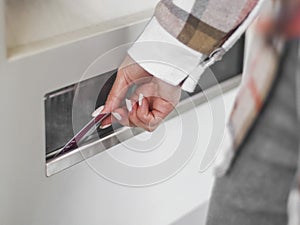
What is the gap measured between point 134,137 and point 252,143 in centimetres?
33

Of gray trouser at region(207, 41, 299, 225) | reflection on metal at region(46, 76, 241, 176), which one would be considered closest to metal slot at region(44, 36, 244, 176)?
reflection on metal at region(46, 76, 241, 176)

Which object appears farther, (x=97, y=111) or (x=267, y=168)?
(x=97, y=111)

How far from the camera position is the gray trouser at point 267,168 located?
518 millimetres

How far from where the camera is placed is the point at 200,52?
768mm

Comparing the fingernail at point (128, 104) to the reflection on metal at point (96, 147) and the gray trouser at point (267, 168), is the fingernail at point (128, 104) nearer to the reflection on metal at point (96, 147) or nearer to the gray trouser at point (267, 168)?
the reflection on metal at point (96, 147)

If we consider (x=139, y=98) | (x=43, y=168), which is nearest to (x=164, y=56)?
(x=139, y=98)

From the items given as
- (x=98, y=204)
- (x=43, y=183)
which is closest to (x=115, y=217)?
(x=98, y=204)

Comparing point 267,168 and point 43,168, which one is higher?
point 267,168

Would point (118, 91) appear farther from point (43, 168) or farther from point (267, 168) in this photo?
point (267, 168)

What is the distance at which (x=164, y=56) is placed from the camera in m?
0.78

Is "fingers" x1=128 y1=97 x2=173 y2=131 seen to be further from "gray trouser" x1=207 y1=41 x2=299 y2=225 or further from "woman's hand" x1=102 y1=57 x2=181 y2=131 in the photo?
"gray trouser" x1=207 y1=41 x2=299 y2=225

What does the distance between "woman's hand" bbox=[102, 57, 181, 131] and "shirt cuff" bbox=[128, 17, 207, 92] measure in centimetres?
1

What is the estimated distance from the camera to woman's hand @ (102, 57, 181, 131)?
0.80 metres

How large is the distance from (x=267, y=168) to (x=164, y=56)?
0.27 metres
